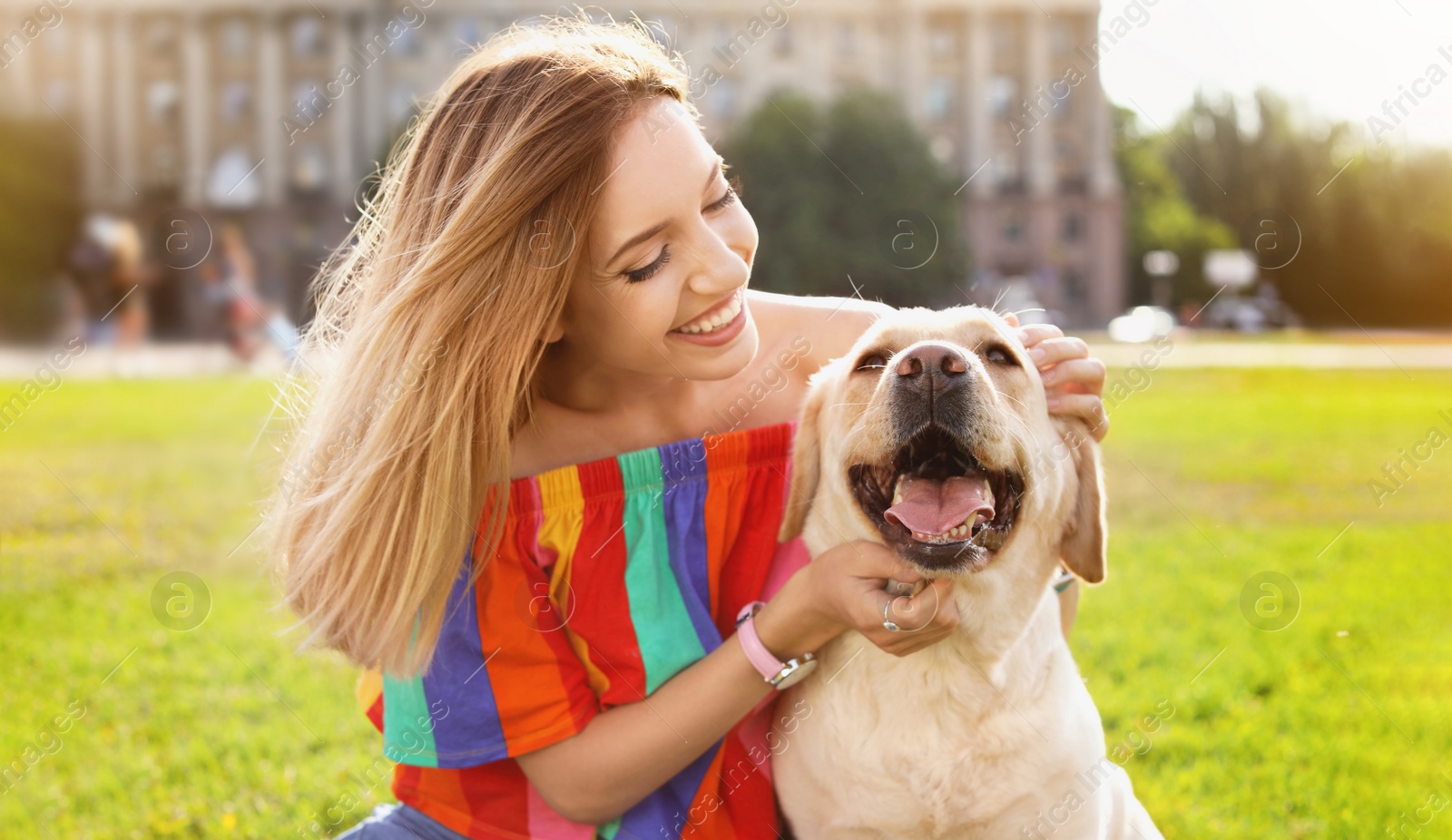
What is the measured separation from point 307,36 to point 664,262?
191ft

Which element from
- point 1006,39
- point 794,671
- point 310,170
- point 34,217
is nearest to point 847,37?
point 1006,39

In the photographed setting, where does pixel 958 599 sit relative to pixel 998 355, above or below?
below

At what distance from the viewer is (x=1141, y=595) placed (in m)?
5.43

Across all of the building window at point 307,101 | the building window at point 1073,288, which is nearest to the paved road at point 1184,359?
the building window at point 307,101

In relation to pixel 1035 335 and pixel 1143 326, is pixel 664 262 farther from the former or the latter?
pixel 1143 326

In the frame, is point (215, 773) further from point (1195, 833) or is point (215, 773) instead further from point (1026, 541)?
point (1195, 833)

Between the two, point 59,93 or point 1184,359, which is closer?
point 1184,359

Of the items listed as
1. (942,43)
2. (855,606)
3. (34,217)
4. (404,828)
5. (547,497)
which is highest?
(855,606)

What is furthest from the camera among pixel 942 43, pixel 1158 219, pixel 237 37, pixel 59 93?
pixel 942 43

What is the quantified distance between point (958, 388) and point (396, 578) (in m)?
1.33

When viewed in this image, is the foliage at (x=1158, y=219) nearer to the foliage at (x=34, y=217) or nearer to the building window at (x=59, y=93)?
the foliage at (x=34, y=217)

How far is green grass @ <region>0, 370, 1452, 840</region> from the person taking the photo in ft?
11.1

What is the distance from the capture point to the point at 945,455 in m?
2.20

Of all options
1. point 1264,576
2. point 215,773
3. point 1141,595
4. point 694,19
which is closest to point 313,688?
point 215,773
